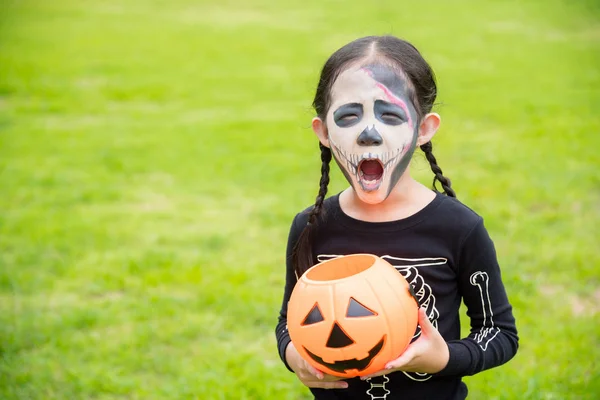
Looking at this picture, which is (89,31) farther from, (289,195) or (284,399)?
(284,399)

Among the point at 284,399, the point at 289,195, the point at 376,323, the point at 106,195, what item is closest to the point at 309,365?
the point at 376,323

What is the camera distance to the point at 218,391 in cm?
400

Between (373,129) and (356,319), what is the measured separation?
617 millimetres

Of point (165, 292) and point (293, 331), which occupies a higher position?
point (293, 331)

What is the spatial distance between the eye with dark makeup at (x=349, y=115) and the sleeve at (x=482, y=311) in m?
0.52

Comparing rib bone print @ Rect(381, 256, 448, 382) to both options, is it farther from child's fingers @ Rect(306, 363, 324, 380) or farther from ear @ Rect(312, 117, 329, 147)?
ear @ Rect(312, 117, 329, 147)

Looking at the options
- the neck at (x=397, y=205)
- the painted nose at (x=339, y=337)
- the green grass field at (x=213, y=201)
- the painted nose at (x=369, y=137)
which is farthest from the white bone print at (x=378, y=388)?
the green grass field at (x=213, y=201)

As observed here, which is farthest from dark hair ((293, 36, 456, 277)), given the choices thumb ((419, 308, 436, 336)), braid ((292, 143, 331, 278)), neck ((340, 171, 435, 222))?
thumb ((419, 308, 436, 336))

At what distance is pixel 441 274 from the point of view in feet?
7.78

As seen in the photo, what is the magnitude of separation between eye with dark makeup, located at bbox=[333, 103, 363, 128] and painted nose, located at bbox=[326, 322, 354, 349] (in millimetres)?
666

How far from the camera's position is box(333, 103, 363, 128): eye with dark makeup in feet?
7.68

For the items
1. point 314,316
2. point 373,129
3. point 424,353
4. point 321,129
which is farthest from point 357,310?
point 321,129

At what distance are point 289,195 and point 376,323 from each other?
5.01 meters

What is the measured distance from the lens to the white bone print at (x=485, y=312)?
7.72 feet
